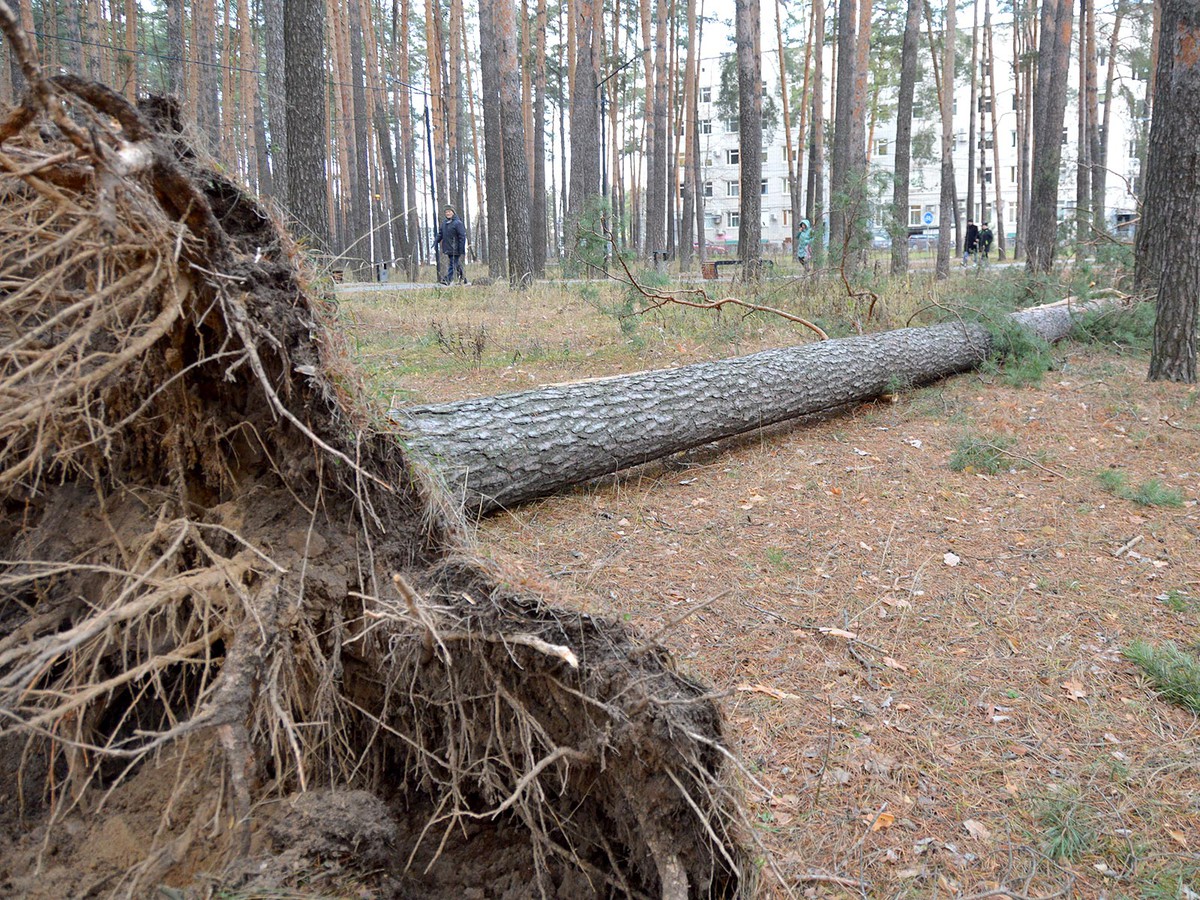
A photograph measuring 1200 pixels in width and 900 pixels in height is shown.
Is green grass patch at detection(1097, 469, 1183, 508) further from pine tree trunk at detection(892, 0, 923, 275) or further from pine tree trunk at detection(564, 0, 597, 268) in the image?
pine tree trunk at detection(564, 0, 597, 268)

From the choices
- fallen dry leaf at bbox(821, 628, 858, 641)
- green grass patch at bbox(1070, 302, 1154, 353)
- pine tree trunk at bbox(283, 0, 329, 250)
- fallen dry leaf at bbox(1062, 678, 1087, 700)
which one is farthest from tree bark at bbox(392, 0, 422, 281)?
fallen dry leaf at bbox(1062, 678, 1087, 700)

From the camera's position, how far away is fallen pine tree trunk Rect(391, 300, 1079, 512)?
423cm

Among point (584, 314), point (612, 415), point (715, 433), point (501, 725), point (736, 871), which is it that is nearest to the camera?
point (736, 871)

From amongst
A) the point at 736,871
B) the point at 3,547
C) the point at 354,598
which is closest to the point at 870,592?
the point at 736,871

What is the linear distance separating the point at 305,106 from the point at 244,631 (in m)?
7.25

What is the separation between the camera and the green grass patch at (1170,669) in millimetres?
2973

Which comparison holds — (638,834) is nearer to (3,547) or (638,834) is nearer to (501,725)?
(501,725)

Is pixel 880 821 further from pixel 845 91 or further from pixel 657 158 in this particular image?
pixel 657 158

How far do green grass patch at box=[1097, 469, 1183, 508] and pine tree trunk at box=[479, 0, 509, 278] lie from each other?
38.3 feet

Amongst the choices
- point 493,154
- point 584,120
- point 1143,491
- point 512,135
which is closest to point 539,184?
point 493,154

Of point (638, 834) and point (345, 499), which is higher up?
point (345, 499)

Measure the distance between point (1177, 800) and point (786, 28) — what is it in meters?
32.0

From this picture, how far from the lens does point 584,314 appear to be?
10.6 metres

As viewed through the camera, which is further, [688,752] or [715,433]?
[715,433]
